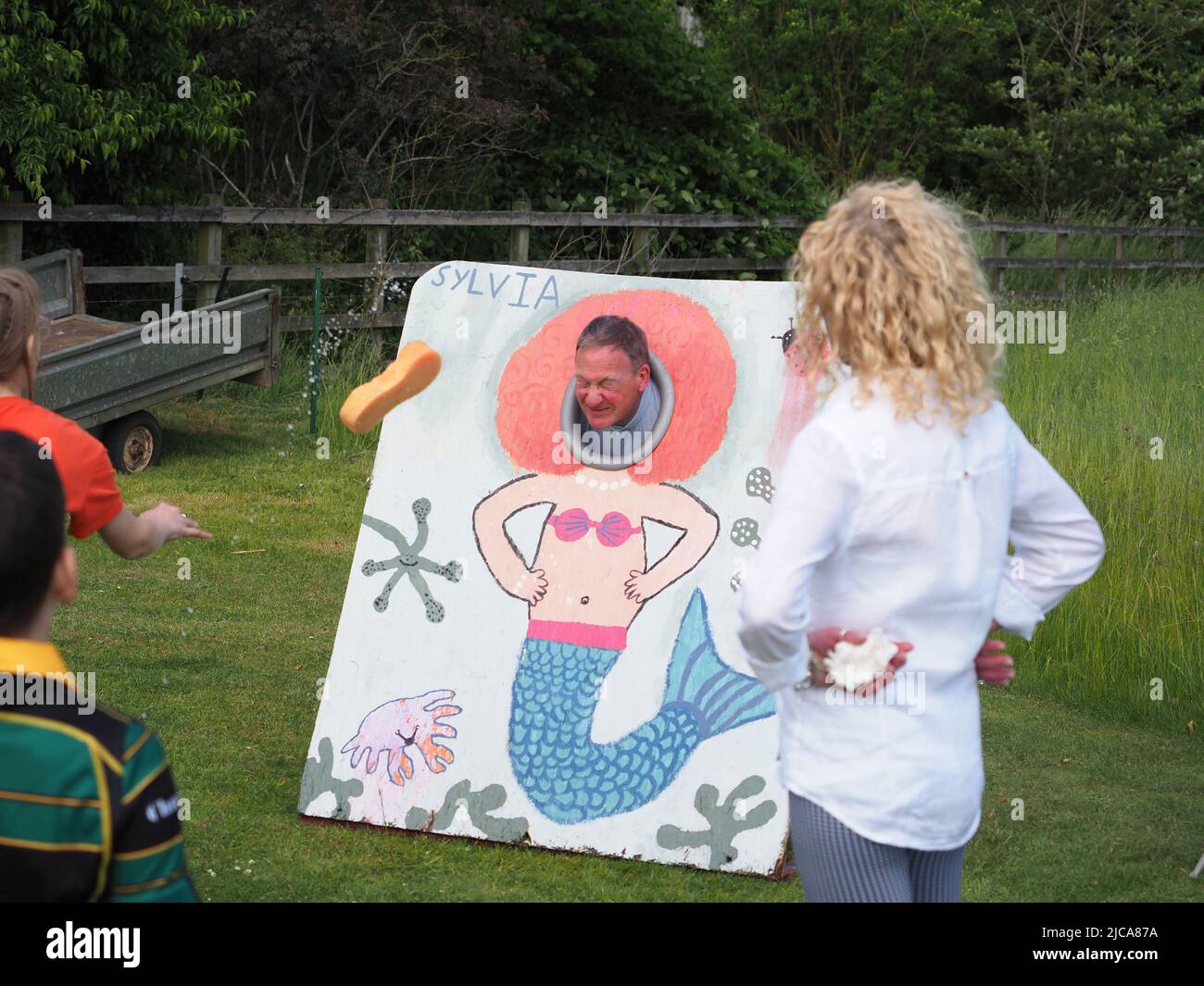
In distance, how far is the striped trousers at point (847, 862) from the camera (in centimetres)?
222

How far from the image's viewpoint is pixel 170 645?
5.89 metres

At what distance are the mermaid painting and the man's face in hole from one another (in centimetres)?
11

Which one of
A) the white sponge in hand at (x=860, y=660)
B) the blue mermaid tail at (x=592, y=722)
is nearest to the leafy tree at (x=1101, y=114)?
the blue mermaid tail at (x=592, y=722)

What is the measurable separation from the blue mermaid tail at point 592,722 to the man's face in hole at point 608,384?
0.56 m

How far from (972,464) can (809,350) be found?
1.04 feet

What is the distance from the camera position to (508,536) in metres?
4.28

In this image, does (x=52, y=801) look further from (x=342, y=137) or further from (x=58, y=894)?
(x=342, y=137)

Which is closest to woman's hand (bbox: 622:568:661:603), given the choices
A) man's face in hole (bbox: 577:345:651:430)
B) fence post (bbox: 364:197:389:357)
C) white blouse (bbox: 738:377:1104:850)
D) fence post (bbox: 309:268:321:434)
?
man's face in hole (bbox: 577:345:651:430)

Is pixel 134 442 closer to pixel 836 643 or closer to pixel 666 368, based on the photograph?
pixel 666 368

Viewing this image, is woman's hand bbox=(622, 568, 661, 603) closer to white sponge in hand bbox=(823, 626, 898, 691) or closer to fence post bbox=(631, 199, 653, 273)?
white sponge in hand bbox=(823, 626, 898, 691)

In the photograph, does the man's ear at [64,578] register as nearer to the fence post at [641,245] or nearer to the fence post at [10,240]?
the fence post at [10,240]

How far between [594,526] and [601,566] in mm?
118

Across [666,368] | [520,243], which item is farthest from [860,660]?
[520,243]
